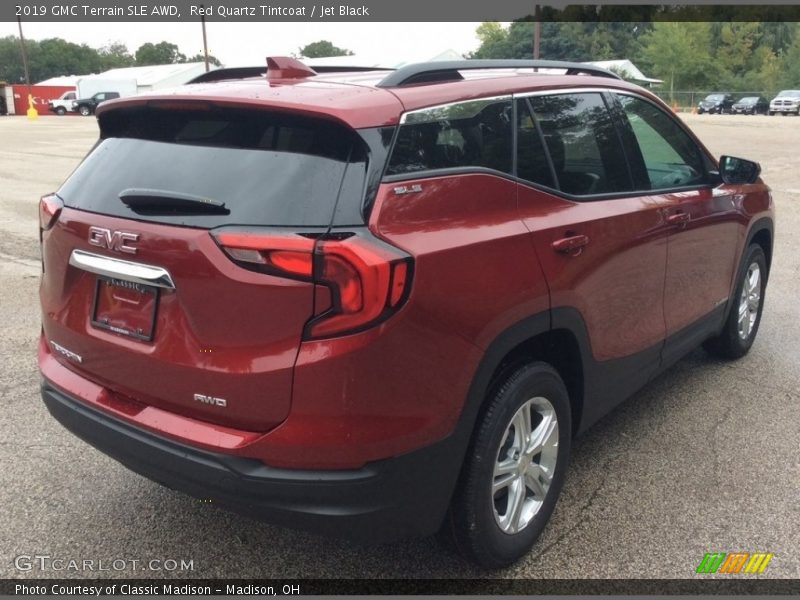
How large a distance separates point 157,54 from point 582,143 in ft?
415

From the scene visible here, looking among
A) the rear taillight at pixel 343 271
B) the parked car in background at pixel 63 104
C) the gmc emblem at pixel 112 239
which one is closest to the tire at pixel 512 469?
the rear taillight at pixel 343 271

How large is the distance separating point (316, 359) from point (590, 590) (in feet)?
4.63

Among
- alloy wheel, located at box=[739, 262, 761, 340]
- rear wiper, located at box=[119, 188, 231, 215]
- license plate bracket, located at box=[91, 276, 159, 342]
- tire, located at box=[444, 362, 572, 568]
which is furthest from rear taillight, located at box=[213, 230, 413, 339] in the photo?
alloy wheel, located at box=[739, 262, 761, 340]

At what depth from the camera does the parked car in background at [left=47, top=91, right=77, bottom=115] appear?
59506 millimetres

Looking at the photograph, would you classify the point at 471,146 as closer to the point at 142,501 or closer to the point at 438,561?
the point at 438,561

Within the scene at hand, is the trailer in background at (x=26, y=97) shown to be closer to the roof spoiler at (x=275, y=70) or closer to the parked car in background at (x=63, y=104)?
the parked car in background at (x=63, y=104)

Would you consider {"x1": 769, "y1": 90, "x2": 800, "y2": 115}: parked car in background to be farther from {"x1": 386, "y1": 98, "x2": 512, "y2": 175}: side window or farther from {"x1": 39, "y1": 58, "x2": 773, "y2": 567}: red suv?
{"x1": 386, "y1": 98, "x2": 512, "y2": 175}: side window

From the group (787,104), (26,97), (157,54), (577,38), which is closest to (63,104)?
(26,97)

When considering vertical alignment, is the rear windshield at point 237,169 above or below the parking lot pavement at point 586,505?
above

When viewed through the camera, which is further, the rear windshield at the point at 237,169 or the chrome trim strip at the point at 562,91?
the chrome trim strip at the point at 562,91

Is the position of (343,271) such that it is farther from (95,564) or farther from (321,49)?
(321,49)

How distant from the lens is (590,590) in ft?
8.90

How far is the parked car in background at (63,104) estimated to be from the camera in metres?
59.5

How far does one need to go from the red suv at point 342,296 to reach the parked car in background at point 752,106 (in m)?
55.9
